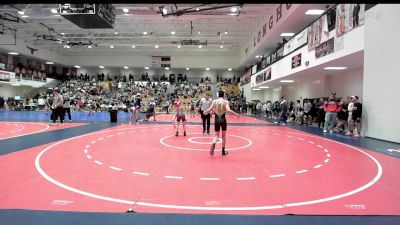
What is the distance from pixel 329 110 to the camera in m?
15.0

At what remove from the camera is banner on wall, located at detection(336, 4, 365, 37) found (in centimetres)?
1205

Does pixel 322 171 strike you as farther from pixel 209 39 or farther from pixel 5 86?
pixel 5 86

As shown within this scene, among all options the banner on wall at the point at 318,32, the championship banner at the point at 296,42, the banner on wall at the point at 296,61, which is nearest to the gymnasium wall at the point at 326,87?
the banner on wall at the point at 296,61

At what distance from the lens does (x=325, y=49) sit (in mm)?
14227

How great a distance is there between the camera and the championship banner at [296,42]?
688 inches

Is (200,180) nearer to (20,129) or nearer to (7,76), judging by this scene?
(20,129)

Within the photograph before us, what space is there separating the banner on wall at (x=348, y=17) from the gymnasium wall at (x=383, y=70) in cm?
35

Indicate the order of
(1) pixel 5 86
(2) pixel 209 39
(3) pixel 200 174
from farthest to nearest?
(1) pixel 5 86 < (2) pixel 209 39 < (3) pixel 200 174

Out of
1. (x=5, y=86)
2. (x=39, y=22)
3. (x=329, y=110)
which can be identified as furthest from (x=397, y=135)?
(x=5, y=86)

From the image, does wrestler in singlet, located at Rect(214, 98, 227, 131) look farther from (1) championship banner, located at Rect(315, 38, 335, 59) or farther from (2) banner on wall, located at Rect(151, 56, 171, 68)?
(2) banner on wall, located at Rect(151, 56, 171, 68)

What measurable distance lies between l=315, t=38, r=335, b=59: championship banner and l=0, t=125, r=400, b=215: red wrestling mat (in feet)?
21.0

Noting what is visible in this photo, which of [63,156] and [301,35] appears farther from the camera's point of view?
[301,35]

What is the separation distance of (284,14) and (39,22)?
2487 centimetres

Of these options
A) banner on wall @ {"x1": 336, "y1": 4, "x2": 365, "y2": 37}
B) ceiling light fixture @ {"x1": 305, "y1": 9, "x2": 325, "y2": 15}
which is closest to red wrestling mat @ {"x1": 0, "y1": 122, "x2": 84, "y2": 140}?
banner on wall @ {"x1": 336, "y1": 4, "x2": 365, "y2": 37}
